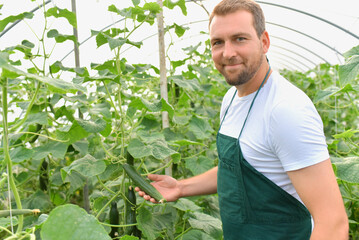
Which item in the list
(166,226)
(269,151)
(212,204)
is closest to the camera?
(269,151)

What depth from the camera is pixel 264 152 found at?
4.34ft

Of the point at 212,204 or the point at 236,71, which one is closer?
the point at 236,71

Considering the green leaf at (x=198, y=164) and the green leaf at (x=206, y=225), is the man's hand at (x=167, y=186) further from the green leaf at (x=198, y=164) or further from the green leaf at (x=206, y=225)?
the green leaf at (x=198, y=164)

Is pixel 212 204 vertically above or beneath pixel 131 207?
beneath

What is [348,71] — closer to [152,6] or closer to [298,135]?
[298,135]

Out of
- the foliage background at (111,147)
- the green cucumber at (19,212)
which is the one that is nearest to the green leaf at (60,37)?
the foliage background at (111,147)

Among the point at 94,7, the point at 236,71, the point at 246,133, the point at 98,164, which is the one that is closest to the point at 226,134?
the point at 246,133

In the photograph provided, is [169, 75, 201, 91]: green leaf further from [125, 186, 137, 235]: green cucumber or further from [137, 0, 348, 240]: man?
[125, 186, 137, 235]: green cucumber

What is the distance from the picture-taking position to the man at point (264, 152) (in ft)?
3.84

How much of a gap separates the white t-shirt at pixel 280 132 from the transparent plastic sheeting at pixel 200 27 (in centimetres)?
276

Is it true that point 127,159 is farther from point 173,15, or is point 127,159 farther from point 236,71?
point 173,15

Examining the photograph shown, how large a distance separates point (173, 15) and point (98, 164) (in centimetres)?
576

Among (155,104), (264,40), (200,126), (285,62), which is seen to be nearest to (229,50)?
(264,40)

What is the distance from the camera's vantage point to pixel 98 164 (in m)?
1.46
